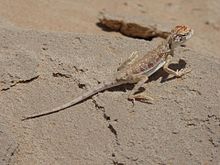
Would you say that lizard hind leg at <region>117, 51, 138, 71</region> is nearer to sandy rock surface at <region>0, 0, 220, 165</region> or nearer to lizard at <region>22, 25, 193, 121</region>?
A: lizard at <region>22, 25, 193, 121</region>

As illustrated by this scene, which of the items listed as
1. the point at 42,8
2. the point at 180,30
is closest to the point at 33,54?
the point at 180,30

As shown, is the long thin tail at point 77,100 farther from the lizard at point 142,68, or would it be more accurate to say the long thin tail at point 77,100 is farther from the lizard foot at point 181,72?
the lizard foot at point 181,72

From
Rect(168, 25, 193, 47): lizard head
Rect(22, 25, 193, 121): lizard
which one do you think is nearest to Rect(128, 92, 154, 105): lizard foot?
Rect(22, 25, 193, 121): lizard

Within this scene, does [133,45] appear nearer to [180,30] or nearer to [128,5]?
[180,30]

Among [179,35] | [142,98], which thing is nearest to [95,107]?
[142,98]

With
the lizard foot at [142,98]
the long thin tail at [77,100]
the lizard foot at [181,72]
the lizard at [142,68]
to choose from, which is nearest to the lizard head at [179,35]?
the lizard at [142,68]

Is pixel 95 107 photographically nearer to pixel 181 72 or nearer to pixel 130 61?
pixel 130 61
